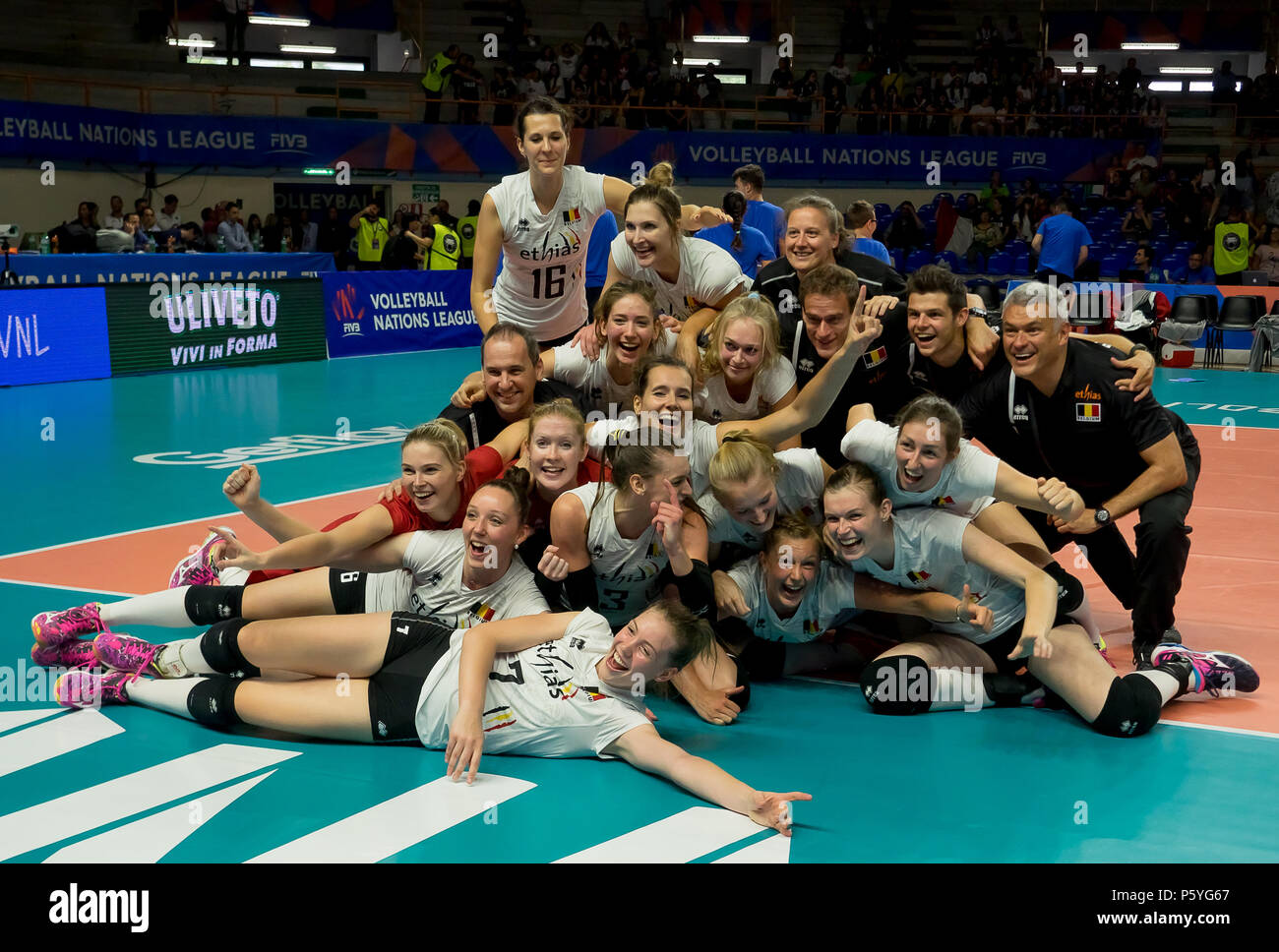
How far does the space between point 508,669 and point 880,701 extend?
1523 mm

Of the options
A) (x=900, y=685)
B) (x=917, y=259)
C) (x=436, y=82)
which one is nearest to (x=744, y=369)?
(x=900, y=685)

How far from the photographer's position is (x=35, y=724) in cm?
467

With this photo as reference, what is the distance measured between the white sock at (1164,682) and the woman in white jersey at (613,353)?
2448 mm

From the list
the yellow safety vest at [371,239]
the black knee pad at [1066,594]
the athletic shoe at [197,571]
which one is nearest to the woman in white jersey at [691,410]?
the black knee pad at [1066,594]

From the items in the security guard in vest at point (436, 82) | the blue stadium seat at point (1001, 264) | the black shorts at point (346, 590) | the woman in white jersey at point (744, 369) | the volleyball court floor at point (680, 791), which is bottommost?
the volleyball court floor at point (680, 791)

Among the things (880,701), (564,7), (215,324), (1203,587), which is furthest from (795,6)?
(880,701)

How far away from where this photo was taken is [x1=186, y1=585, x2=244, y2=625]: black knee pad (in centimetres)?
519

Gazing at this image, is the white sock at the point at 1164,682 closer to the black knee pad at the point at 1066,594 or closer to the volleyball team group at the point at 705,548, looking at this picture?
the volleyball team group at the point at 705,548

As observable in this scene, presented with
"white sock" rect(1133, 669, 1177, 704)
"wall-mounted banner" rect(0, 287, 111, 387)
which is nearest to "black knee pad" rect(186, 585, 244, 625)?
"white sock" rect(1133, 669, 1177, 704)

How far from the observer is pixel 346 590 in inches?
195

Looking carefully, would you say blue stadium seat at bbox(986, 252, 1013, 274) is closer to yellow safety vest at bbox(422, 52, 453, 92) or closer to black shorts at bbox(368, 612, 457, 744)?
yellow safety vest at bbox(422, 52, 453, 92)

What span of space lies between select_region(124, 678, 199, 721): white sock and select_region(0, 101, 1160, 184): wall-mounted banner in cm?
1860

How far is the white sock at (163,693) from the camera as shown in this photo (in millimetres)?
4754
